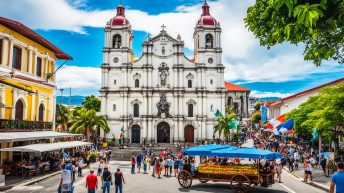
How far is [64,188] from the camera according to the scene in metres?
11.7

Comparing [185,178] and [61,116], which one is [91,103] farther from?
[185,178]

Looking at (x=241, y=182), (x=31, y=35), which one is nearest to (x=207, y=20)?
(x=31, y=35)

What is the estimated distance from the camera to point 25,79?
22516mm

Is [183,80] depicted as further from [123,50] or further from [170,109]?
[123,50]

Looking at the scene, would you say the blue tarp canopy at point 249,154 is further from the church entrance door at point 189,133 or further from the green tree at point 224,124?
the church entrance door at point 189,133

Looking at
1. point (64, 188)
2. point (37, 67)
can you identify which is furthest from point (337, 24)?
point (37, 67)

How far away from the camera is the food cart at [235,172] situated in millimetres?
15062

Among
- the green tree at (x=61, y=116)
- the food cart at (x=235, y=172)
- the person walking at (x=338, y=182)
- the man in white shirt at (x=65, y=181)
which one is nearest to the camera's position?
the person walking at (x=338, y=182)

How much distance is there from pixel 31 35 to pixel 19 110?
204 inches

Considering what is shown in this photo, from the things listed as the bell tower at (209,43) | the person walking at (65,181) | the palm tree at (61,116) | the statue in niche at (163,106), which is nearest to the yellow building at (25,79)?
the person walking at (65,181)

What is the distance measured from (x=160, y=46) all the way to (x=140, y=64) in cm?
399

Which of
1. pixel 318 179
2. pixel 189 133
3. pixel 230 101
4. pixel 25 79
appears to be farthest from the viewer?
pixel 230 101

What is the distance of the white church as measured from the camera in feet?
163

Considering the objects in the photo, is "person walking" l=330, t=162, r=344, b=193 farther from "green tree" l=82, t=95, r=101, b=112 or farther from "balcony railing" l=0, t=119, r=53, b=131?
"green tree" l=82, t=95, r=101, b=112
